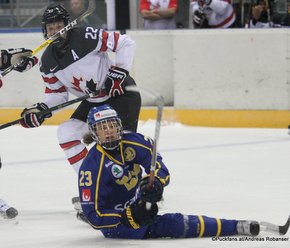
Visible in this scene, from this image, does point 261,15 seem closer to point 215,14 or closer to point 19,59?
point 215,14

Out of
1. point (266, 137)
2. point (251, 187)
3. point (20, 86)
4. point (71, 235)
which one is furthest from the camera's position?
point (20, 86)

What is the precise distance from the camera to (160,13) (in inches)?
328

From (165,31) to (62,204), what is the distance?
10.9ft

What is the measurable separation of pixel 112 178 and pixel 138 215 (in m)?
0.30

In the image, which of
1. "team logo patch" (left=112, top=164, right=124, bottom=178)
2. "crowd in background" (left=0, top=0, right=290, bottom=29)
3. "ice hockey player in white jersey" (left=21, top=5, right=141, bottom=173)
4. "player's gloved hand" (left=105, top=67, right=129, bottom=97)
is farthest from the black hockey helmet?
"crowd in background" (left=0, top=0, right=290, bottom=29)

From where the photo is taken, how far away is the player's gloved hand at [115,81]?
15.9 feet

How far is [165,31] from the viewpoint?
8180mm

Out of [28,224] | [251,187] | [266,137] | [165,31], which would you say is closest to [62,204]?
[28,224]

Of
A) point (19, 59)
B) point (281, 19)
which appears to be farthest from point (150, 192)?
point (281, 19)

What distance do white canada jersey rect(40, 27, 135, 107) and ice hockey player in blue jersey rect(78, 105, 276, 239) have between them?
0.85 metres

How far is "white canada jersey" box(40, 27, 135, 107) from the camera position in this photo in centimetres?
496

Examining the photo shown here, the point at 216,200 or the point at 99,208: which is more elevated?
the point at 99,208

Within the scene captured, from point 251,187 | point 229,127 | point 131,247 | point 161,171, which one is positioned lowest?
point 229,127

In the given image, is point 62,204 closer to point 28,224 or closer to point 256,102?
point 28,224
